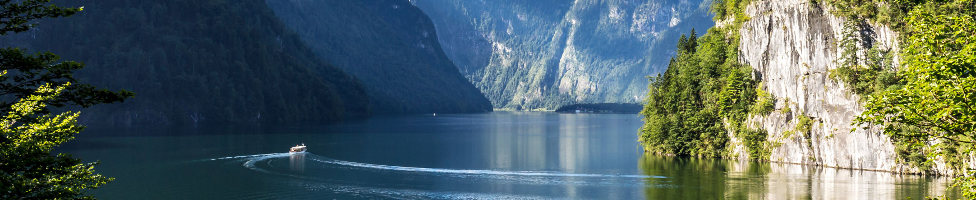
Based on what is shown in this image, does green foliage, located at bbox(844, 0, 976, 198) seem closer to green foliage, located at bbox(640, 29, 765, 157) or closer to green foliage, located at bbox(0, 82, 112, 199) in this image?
green foliage, located at bbox(0, 82, 112, 199)

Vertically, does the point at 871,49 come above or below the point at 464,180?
above

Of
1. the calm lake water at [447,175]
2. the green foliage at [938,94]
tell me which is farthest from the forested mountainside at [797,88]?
the green foliage at [938,94]

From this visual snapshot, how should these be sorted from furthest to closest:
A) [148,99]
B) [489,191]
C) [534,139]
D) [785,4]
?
[148,99], [534,139], [785,4], [489,191]

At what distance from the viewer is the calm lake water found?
200 ft

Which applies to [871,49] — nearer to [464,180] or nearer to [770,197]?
[770,197]

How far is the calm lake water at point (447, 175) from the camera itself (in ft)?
200

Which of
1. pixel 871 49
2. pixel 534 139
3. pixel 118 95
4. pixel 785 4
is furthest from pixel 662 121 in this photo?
pixel 118 95

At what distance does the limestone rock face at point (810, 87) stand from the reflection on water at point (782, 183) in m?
1.69

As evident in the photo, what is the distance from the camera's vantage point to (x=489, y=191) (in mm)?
64750

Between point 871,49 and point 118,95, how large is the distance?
66.3m

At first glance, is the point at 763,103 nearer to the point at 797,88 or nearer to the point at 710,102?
the point at 797,88

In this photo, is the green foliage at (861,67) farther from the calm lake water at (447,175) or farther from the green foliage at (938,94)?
the green foliage at (938,94)

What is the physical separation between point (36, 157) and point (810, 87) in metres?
69.3

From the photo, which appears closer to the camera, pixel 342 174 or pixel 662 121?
pixel 342 174
